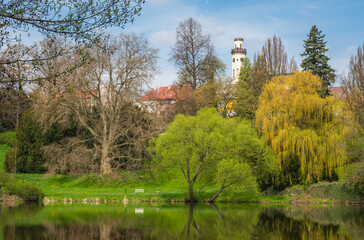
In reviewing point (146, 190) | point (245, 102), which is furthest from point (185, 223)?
point (245, 102)

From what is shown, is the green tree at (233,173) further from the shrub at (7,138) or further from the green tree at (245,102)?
the shrub at (7,138)

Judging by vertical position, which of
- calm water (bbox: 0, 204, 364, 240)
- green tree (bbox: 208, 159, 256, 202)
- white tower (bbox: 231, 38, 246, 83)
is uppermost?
white tower (bbox: 231, 38, 246, 83)

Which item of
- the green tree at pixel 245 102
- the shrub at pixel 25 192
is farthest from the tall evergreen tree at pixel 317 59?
the shrub at pixel 25 192

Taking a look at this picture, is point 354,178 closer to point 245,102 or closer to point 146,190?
point 146,190

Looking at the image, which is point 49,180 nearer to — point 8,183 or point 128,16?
point 8,183

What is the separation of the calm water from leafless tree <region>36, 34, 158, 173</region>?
1318cm

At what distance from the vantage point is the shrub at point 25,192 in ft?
112

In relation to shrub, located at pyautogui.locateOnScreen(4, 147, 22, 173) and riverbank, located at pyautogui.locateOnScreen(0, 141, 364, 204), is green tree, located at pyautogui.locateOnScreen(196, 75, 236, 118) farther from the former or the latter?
shrub, located at pyautogui.locateOnScreen(4, 147, 22, 173)

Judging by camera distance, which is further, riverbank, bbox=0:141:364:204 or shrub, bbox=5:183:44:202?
shrub, bbox=5:183:44:202

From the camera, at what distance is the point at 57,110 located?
42.7 metres

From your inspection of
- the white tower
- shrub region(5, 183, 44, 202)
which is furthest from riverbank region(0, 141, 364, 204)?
the white tower

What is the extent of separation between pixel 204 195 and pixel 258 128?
6.85 m

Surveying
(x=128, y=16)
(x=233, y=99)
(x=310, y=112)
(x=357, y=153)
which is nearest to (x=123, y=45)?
(x=233, y=99)

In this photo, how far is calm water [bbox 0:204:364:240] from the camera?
18984 mm
